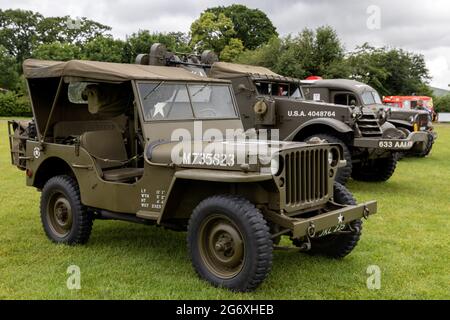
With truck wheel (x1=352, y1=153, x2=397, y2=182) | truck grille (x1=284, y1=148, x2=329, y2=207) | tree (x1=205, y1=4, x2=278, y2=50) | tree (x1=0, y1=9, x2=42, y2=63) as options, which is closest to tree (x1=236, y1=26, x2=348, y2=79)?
Result: tree (x1=205, y1=4, x2=278, y2=50)

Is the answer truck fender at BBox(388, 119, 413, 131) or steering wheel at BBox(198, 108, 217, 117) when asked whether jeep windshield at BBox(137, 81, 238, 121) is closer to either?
steering wheel at BBox(198, 108, 217, 117)

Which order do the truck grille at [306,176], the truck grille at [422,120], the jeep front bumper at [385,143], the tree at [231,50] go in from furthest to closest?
the tree at [231,50], the truck grille at [422,120], the jeep front bumper at [385,143], the truck grille at [306,176]

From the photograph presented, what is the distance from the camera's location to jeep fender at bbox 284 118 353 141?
30.9ft

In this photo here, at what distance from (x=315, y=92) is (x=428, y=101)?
2082 cm

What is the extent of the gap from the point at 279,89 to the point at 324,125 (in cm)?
139

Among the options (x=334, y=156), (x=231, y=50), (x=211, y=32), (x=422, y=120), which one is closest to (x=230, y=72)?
(x=334, y=156)

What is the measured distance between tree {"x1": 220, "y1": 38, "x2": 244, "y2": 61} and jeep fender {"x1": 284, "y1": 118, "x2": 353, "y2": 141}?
33.1 m

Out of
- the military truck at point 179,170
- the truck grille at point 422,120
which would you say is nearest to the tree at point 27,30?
the truck grille at point 422,120

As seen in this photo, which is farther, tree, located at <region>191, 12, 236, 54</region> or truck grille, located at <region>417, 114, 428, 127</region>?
tree, located at <region>191, 12, 236, 54</region>

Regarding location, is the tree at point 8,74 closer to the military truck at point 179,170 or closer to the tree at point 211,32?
the tree at point 211,32

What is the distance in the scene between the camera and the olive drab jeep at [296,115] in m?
9.64

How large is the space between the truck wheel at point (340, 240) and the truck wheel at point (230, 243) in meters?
1.27

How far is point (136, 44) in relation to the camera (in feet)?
123
